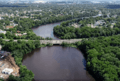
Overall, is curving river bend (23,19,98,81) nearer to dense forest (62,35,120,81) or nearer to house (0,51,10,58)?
dense forest (62,35,120,81)

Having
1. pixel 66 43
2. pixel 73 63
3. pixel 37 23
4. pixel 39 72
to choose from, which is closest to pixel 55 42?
pixel 66 43

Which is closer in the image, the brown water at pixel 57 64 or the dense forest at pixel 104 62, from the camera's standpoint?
the dense forest at pixel 104 62

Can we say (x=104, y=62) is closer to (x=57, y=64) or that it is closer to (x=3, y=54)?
(x=57, y=64)

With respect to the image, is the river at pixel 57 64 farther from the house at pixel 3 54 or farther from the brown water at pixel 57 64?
the house at pixel 3 54

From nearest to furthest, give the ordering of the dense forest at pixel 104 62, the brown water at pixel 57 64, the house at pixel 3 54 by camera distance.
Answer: the dense forest at pixel 104 62 → the brown water at pixel 57 64 → the house at pixel 3 54

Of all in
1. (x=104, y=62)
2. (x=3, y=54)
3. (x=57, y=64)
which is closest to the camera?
(x=104, y=62)

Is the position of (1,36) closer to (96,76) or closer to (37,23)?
(37,23)

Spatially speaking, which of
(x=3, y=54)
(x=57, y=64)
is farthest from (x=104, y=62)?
(x=3, y=54)

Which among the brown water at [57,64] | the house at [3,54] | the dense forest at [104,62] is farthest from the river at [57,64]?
the house at [3,54]
